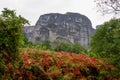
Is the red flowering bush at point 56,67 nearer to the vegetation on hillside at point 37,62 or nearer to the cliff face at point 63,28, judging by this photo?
the vegetation on hillside at point 37,62

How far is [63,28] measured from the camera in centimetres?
12850

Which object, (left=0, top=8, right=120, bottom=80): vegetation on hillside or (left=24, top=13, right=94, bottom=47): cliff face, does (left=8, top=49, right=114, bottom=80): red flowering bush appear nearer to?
(left=0, top=8, right=120, bottom=80): vegetation on hillside

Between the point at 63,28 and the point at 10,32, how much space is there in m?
120

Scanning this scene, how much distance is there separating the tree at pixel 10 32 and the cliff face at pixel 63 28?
110 m

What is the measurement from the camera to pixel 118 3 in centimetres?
2006

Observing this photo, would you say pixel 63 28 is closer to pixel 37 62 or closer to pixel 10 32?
pixel 37 62

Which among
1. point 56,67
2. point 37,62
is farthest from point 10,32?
point 56,67

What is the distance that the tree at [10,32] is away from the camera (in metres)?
8.23

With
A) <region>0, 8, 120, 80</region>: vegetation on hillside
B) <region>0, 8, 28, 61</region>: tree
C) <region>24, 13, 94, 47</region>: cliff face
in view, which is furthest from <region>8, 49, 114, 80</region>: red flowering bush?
<region>24, 13, 94, 47</region>: cliff face

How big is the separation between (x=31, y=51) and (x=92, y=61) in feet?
10.1

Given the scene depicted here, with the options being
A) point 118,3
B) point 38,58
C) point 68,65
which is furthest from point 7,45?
point 118,3

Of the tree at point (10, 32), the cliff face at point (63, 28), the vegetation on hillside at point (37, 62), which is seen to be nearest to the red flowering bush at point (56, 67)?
the vegetation on hillside at point (37, 62)

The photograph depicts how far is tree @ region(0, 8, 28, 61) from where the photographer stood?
27.0 feet

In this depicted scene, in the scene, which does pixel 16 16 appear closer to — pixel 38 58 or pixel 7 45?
pixel 7 45
